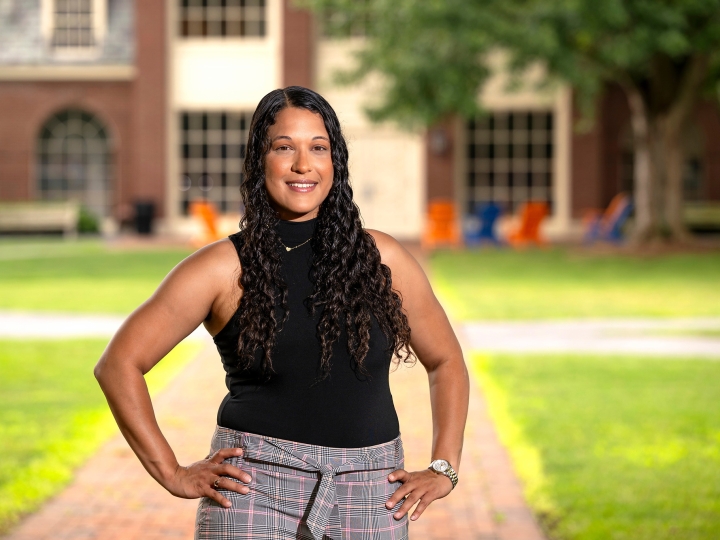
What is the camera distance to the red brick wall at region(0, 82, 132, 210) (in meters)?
32.8

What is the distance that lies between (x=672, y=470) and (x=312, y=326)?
420cm

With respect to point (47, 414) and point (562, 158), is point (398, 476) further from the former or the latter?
point (562, 158)

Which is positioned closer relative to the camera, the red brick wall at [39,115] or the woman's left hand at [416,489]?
the woman's left hand at [416,489]

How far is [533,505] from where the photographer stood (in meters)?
5.47

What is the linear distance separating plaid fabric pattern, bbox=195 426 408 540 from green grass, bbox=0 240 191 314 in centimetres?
1148

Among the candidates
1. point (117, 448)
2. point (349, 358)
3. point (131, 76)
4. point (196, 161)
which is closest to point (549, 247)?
point (196, 161)

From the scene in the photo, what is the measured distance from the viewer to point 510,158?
31.9 metres

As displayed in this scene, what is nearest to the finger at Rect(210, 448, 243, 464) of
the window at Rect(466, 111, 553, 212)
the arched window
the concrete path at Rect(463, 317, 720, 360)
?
the concrete path at Rect(463, 317, 720, 360)

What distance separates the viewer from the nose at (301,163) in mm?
2426

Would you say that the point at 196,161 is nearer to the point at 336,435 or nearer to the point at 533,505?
the point at 533,505

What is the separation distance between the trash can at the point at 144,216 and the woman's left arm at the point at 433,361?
29.6 m

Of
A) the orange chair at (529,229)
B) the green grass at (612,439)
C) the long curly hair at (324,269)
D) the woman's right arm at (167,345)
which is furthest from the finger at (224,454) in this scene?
the orange chair at (529,229)

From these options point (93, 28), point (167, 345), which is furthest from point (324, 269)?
point (93, 28)

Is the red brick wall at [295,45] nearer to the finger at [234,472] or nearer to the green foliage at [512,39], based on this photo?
the green foliage at [512,39]
